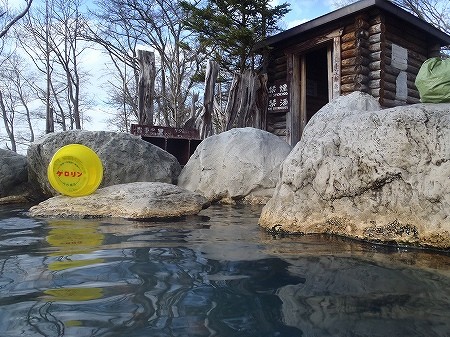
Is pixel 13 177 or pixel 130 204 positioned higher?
pixel 13 177

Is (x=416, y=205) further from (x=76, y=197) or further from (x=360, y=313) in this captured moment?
(x=76, y=197)

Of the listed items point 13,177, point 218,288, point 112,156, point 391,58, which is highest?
point 391,58

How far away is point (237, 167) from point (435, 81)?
3.44 m

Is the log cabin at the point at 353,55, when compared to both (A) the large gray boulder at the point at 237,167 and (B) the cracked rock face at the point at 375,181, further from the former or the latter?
(B) the cracked rock face at the point at 375,181

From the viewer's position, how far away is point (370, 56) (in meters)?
8.48

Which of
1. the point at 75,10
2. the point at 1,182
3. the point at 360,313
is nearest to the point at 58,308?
the point at 360,313

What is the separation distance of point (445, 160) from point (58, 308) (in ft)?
8.66

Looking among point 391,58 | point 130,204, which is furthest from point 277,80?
point 130,204

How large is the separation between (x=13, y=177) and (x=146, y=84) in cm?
382

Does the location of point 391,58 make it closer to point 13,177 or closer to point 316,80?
point 316,80

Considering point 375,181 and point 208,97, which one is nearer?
point 375,181

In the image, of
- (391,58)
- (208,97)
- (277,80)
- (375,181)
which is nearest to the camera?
(375,181)

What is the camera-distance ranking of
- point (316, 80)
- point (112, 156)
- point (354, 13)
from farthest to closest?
1. point (316, 80)
2. point (354, 13)
3. point (112, 156)

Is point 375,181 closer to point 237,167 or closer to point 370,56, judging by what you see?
point 237,167
